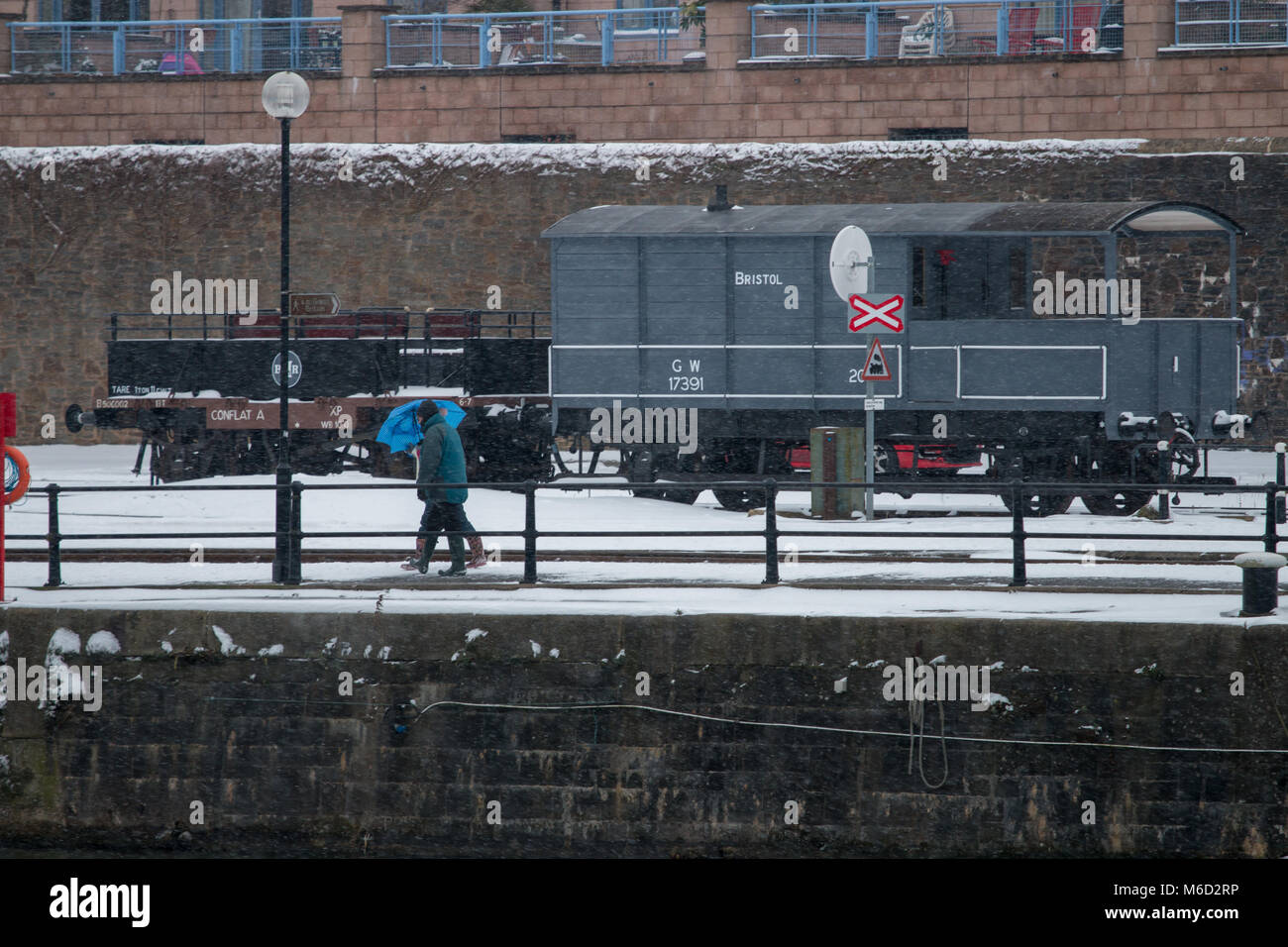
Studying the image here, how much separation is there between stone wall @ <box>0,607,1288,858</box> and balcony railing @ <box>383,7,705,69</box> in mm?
20140

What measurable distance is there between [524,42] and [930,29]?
734cm

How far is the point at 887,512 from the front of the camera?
17234 millimetres

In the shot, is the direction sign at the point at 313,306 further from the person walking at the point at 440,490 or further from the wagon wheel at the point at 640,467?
the wagon wheel at the point at 640,467

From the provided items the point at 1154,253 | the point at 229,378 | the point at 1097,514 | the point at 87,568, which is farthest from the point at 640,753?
the point at 1154,253

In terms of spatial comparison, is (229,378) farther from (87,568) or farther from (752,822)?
(752,822)

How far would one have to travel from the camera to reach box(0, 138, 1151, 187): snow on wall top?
86.1ft

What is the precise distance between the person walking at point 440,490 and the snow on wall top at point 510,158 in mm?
14795

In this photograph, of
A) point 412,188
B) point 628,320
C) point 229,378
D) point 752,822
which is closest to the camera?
point 752,822

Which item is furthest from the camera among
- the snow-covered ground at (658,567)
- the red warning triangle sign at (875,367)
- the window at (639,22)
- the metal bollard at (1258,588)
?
the window at (639,22)

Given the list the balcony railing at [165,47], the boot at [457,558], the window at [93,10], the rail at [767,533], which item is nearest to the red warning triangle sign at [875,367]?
the rail at [767,533]

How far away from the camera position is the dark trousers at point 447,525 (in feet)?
39.7

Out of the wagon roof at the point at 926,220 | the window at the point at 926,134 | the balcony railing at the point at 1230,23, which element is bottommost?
the wagon roof at the point at 926,220

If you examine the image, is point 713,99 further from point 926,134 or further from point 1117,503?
A: point 1117,503

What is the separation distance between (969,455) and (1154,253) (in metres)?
8.60
